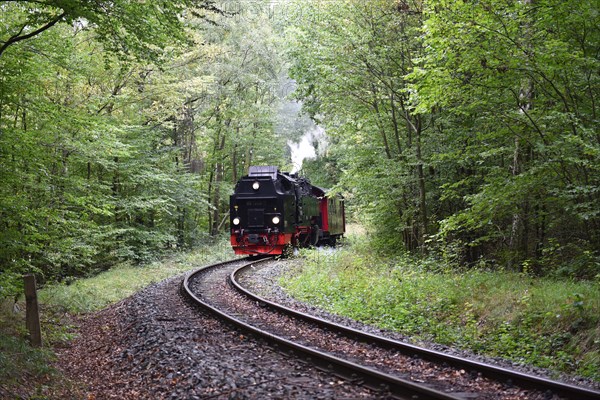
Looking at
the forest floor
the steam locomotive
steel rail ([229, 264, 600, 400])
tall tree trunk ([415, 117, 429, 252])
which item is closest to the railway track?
steel rail ([229, 264, 600, 400])

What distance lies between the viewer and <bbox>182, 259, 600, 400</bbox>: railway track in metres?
4.87

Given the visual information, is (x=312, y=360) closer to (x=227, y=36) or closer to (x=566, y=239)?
(x=566, y=239)

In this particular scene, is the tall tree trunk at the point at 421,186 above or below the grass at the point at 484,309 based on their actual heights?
above

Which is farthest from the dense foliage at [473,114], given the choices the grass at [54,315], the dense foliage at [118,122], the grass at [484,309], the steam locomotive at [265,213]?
the grass at [54,315]

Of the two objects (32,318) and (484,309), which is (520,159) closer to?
(484,309)

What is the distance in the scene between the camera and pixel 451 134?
13.0 meters

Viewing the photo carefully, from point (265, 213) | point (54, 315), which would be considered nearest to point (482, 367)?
point (54, 315)

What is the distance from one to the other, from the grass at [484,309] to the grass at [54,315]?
201 inches

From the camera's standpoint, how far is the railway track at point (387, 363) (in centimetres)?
487

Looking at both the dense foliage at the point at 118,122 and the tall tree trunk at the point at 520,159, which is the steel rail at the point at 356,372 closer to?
the dense foliage at the point at 118,122

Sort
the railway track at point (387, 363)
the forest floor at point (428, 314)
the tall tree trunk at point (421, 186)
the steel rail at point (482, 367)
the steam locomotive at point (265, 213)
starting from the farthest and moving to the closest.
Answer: the steam locomotive at point (265, 213), the tall tree trunk at point (421, 186), the forest floor at point (428, 314), the railway track at point (387, 363), the steel rail at point (482, 367)

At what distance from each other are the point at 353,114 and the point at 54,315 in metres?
10.8

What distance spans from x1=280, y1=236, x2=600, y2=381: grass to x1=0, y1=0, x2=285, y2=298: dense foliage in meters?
5.91

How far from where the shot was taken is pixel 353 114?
1686cm
